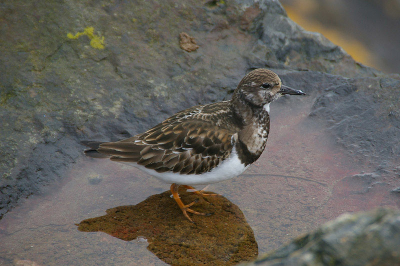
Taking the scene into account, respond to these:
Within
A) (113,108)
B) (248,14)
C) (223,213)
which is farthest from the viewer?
(248,14)

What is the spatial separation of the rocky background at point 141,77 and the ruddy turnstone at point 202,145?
2.67ft

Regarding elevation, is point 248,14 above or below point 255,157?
above

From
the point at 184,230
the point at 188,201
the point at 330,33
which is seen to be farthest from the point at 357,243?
the point at 330,33

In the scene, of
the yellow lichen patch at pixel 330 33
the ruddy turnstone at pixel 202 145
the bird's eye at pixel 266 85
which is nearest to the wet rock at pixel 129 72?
the ruddy turnstone at pixel 202 145

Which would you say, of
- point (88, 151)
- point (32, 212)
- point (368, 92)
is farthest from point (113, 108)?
point (368, 92)

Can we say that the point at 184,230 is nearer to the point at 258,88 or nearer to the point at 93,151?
the point at 93,151

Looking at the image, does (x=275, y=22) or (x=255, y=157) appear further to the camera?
(x=275, y=22)

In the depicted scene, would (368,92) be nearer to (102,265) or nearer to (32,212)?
(102,265)

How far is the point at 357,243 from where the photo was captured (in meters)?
1.78

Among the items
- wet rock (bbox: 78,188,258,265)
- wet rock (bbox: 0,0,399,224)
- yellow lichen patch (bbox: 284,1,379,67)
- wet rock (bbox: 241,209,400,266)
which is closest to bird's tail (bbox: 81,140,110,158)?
wet rock (bbox: 0,0,399,224)

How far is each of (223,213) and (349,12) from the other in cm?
786

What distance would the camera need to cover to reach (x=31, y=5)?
575cm

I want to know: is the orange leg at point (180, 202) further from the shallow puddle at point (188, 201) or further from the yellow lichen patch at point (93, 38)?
the yellow lichen patch at point (93, 38)

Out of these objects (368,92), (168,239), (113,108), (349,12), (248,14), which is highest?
(349,12)
